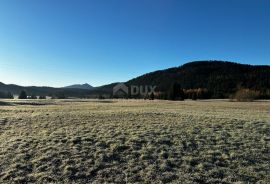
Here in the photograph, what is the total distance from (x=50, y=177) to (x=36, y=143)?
5.60 m

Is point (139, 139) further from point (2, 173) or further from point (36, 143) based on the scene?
point (2, 173)

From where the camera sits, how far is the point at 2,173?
12000 mm

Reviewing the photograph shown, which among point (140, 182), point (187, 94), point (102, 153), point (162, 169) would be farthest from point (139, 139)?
point (187, 94)

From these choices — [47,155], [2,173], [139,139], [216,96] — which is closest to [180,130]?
[139,139]

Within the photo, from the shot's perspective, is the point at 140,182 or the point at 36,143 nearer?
the point at 140,182

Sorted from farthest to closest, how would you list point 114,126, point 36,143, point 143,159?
point 114,126
point 36,143
point 143,159

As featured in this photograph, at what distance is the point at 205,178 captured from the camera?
36.6 feet

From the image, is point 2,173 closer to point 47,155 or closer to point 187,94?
point 47,155

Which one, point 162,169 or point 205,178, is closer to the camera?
point 205,178

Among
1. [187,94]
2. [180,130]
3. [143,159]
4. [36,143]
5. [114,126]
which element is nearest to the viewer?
[143,159]

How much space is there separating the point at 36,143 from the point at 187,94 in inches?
4433

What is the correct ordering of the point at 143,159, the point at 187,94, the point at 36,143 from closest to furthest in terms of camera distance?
the point at 143,159 → the point at 36,143 → the point at 187,94

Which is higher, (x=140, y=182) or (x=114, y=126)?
(x=114, y=126)

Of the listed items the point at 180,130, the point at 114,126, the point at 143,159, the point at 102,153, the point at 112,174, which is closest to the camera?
the point at 112,174
